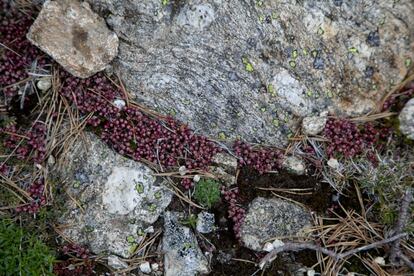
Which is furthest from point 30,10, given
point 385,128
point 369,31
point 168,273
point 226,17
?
point 385,128

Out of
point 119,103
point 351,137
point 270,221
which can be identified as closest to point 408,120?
point 351,137

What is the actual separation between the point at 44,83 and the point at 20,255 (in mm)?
1836

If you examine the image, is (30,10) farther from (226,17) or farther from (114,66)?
(226,17)

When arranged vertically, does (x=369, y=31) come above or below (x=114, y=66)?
above

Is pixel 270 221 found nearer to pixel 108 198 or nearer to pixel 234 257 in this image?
pixel 234 257

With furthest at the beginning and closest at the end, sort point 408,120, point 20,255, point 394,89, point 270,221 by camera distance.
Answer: point 394,89, point 408,120, point 270,221, point 20,255

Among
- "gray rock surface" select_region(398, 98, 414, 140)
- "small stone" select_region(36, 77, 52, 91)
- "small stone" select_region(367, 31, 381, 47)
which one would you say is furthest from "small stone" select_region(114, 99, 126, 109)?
"gray rock surface" select_region(398, 98, 414, 140)

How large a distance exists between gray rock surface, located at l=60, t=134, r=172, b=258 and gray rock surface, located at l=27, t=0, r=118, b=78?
2.69 ft

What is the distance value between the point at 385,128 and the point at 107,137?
10.3ft

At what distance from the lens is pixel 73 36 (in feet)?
15.6

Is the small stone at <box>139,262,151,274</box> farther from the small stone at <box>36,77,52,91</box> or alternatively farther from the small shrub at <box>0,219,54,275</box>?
the small stone at <box>36,77,52,91</box>

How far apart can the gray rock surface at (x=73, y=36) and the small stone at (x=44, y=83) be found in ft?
1.12

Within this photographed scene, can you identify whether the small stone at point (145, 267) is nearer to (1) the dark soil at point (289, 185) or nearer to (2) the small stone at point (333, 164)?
(1) the dark soil at point (289, 185)

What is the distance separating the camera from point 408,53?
208 inches
